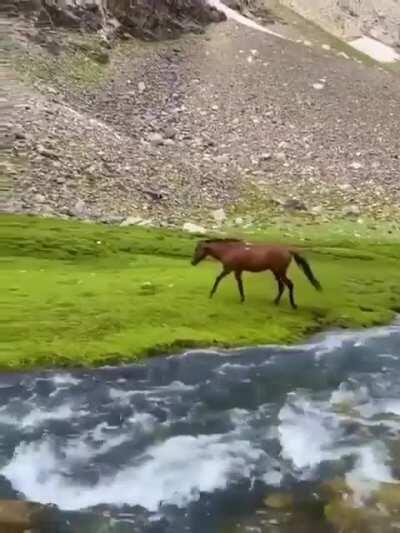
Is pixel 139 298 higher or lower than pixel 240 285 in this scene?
lower

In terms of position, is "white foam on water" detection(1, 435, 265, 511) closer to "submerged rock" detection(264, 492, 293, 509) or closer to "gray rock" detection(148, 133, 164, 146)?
"submerged rock" detection(264, 492, 293, 509)

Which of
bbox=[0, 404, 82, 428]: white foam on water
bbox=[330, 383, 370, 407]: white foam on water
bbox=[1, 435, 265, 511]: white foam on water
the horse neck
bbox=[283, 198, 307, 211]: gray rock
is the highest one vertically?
bbox=[1, 435, 265, 511]: white foam on water

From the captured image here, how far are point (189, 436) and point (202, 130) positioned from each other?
55.5m

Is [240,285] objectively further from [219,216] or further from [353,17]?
[353,17]

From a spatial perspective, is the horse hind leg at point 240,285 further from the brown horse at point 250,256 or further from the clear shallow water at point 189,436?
the clear shallow water at point 189,436

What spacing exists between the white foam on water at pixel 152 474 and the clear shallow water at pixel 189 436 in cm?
2

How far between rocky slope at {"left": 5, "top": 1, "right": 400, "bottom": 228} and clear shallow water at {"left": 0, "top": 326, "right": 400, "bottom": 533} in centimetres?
2988

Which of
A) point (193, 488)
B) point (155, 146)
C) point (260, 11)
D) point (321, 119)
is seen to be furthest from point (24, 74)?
point (193, 488)

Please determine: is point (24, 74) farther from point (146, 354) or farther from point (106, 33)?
point (146, 354)

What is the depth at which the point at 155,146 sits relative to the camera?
6656cm

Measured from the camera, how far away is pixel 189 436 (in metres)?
17.4

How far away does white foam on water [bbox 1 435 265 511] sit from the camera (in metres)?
14.8

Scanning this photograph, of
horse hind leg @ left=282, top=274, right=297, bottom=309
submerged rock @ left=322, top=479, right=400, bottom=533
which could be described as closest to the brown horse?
horse hind leg @ left=282, top=274, right=297, bottom=309

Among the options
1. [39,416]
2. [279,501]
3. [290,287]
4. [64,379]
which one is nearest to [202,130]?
[290,287]
